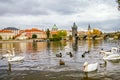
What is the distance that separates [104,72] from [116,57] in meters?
10.5

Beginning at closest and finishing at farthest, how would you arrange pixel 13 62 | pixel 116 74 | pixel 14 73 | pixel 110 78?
pixel 110 78, pixel 116 74, pixel 14 73, pixel 13 62

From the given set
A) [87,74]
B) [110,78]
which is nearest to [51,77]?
[87,74]

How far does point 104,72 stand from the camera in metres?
23.9

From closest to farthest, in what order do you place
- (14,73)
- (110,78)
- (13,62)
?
(110,78)
(14,73)
(13,62)

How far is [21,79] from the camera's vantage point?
2147 cm

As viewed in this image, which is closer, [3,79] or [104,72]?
[3,79]

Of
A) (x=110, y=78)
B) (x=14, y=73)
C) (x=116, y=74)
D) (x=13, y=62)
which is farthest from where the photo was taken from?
(x=13, y=62)

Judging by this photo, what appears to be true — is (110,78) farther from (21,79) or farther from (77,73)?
(21,79)

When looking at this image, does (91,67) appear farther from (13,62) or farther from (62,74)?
(13,62)

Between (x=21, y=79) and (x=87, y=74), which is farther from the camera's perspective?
(x=87, y=74)

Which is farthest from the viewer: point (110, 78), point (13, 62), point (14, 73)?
point (13, 62)

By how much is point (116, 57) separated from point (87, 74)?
1204 centimetres

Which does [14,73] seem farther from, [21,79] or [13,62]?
[13,62]

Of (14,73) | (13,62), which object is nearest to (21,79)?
(14,73)
